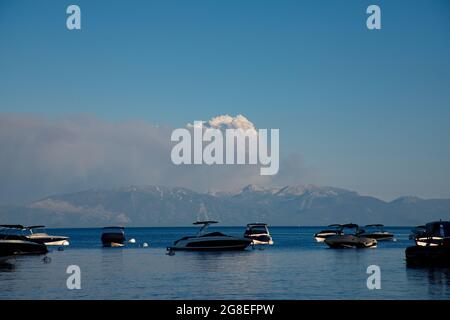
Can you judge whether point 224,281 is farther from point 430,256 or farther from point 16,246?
point 16,246

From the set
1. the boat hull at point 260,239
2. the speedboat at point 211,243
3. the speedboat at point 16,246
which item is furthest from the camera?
the boat hull at point 260,239

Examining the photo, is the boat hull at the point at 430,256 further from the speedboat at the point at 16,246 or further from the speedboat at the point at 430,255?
the speedboat at the point at 16,246

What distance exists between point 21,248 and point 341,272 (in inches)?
1998

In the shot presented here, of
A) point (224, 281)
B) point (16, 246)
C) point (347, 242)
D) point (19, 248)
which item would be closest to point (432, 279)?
point (224, 281)

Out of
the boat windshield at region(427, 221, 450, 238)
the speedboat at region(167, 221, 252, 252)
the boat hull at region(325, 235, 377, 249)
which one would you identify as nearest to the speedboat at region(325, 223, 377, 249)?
the boat hull at region(325, 235, 377, 249)

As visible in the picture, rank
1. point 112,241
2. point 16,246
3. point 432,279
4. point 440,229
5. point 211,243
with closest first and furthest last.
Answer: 1. point 432,279
2. point 440,229
3. point 16,246
4. point 211,243
5. point 112,241

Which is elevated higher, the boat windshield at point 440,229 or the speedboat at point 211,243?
the boat windshield at point 440,229

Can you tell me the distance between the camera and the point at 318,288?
55469mm

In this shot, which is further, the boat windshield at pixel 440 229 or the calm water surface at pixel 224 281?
the boat windshield at pixel 440 229

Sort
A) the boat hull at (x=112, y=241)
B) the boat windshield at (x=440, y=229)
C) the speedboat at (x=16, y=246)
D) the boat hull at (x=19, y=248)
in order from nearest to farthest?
the boat windshield at (x=440, y=229)
the boat hull at (x=19, y=248)
the speedboat at (x=16, y=246)
the boat hull at (x=112, y=241)

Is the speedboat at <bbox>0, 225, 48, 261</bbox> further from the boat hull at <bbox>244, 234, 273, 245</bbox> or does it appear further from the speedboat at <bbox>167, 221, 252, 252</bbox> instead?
the boat hull at <bbox>244, 234, 273, 245</bbox>

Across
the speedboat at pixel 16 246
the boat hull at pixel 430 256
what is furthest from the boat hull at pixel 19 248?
the boat hull at pixel 430 256
